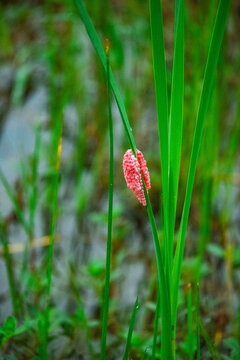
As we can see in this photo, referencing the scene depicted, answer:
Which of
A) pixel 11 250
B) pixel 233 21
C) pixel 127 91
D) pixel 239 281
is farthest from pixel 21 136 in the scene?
pixel 233 21

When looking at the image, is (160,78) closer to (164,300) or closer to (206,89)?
(206,89)

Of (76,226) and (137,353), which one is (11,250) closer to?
(76,226)

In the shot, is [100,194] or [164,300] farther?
[100,194]

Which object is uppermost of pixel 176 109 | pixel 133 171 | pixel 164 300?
pixel 176 109

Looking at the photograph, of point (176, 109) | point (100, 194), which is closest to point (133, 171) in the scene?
point (176, 109)

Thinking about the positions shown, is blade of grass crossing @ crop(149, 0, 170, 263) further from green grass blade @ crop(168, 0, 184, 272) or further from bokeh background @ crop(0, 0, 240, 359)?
bokeh background @ crop(0, 0, 240, 359)

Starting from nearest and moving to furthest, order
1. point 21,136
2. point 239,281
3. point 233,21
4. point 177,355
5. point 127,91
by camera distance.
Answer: point 177,355, point 239,281, point 127,91, point 21,136, point 233,21

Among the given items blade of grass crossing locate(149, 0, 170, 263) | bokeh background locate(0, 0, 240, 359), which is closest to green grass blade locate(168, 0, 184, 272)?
blade of grass crossing locate(149, 0, 170, 263)
